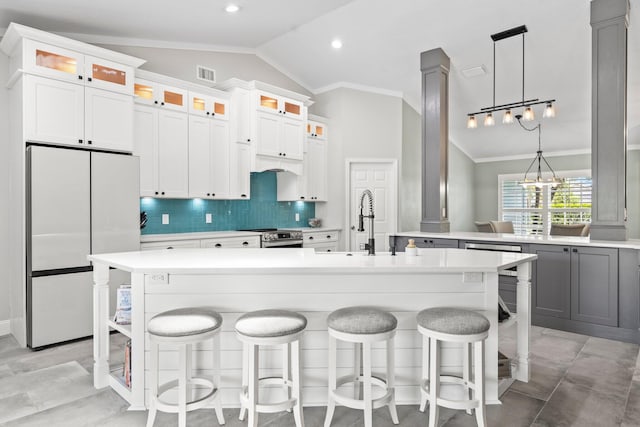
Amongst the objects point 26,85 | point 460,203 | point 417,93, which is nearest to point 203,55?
point 26,85

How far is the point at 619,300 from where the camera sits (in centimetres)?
352

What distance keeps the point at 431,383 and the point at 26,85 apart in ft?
12.8

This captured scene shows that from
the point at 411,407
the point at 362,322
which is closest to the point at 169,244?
the point at 362,322

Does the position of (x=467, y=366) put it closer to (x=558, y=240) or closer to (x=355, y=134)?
(x=558, y=240)

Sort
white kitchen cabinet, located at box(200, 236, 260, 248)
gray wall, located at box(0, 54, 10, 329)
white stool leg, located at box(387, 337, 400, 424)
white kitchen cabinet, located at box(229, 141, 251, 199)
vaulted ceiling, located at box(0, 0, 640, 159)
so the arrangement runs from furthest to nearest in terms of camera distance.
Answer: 1. white kitchen cabinet, located at box(229, 141, 251, 199)
2. white kitchen cabinet, located at box(200, 236, 260, 248)
3. vaulted ceiling, located at box(0, 0, 640, 159)
4. gray wall, located at box(0, 54, 10, 329)
5. white stool leg, located at box(387, 337, 400, 424)

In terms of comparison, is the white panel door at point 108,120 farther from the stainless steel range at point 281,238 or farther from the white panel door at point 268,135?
the stainless steel range at point 281,238

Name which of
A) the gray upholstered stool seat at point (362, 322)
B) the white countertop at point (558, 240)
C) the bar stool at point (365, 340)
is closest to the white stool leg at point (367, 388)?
the bar stool at point (365, 340)

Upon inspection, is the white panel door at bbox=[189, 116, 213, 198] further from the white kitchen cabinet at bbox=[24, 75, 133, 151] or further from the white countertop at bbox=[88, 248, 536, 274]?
the white countertop at bbox=[88, 248, 536, 274]

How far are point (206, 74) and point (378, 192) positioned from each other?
3.13 m

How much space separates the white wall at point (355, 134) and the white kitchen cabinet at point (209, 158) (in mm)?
1954

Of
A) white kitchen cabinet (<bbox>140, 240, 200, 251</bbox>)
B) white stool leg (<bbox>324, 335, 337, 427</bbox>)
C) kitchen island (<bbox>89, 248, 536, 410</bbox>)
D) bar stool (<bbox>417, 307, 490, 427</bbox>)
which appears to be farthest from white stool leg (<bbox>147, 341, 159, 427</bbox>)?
white kitchen cabinet (<bbox>140, 240, 200, 251</bbox>)

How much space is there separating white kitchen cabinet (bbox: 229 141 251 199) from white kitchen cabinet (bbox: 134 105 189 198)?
0.63 m

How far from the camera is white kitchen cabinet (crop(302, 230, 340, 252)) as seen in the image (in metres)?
5.62

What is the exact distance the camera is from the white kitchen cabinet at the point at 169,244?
13.3ft
